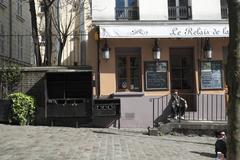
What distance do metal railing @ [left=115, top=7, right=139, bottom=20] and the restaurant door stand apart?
210 cm

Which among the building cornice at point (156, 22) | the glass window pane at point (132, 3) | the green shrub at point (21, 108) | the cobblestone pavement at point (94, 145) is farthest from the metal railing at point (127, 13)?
the cobblestone pavement at point (94, 145)

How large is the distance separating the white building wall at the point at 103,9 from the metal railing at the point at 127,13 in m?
0.28

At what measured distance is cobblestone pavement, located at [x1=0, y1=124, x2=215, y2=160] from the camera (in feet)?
36.5

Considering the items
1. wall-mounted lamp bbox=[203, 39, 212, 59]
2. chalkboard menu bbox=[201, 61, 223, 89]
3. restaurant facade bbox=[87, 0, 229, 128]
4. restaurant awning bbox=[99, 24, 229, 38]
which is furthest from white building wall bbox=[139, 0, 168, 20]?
chalkboard menu bbox=[201, 61, 223, 89]

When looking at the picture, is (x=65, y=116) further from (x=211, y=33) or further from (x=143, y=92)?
(x=211, y=33)

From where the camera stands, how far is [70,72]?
18203mm

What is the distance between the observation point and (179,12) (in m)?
20.2

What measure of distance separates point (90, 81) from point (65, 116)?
1.63 meters

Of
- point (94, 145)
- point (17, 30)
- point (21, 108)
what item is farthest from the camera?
point (17, 30)

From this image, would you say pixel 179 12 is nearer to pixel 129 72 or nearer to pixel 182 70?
pixel 182 70

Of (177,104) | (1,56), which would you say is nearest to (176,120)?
(177,104)

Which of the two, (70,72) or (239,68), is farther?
(70,72)

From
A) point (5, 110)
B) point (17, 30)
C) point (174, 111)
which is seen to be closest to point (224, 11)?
point (174, 111)

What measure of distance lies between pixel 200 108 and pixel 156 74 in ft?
7.38
